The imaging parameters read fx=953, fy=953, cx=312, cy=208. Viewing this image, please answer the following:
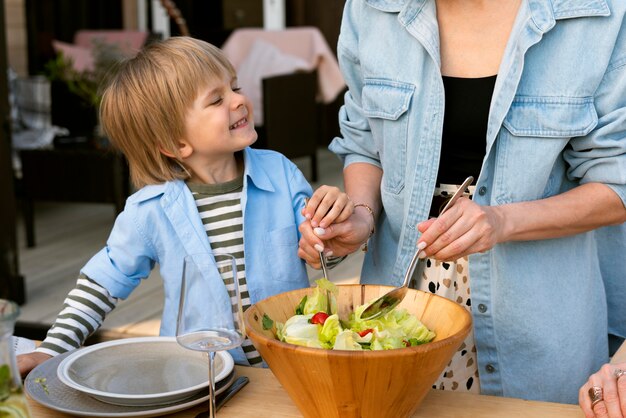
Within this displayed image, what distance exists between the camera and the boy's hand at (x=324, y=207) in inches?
64.2

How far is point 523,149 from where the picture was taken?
1.69 metres

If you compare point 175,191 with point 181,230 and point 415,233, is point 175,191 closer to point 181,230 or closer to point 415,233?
point 181,230

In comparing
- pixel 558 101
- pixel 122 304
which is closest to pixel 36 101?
pixel 122 304

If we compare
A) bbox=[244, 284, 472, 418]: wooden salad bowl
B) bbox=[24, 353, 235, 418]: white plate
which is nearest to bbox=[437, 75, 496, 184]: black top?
bbox=[244, 284, 472, 418]: wooden salad bowl

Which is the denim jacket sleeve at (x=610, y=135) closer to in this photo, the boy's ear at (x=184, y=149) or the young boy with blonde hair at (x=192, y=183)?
the young boy with blonde hair at (x=192, y=183)

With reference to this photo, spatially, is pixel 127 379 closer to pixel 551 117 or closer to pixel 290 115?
pixel 551 117

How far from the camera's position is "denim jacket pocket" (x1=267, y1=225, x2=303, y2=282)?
6.01 ft

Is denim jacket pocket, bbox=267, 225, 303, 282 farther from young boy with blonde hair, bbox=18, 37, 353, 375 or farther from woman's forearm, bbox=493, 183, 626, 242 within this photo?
woman's forearm, bbox=493, 183, 626, 242

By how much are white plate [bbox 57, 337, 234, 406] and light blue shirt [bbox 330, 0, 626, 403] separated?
53 cm

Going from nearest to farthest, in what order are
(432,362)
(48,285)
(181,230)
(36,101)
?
1. (432,362)
2. (181,230)
3. (48,285)
4. (36,101)

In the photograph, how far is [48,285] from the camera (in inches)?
181

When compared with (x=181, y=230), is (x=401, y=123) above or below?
above

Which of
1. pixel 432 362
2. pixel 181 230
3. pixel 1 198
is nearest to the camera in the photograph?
pixel 432 362

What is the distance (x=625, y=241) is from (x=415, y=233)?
1.41ft
